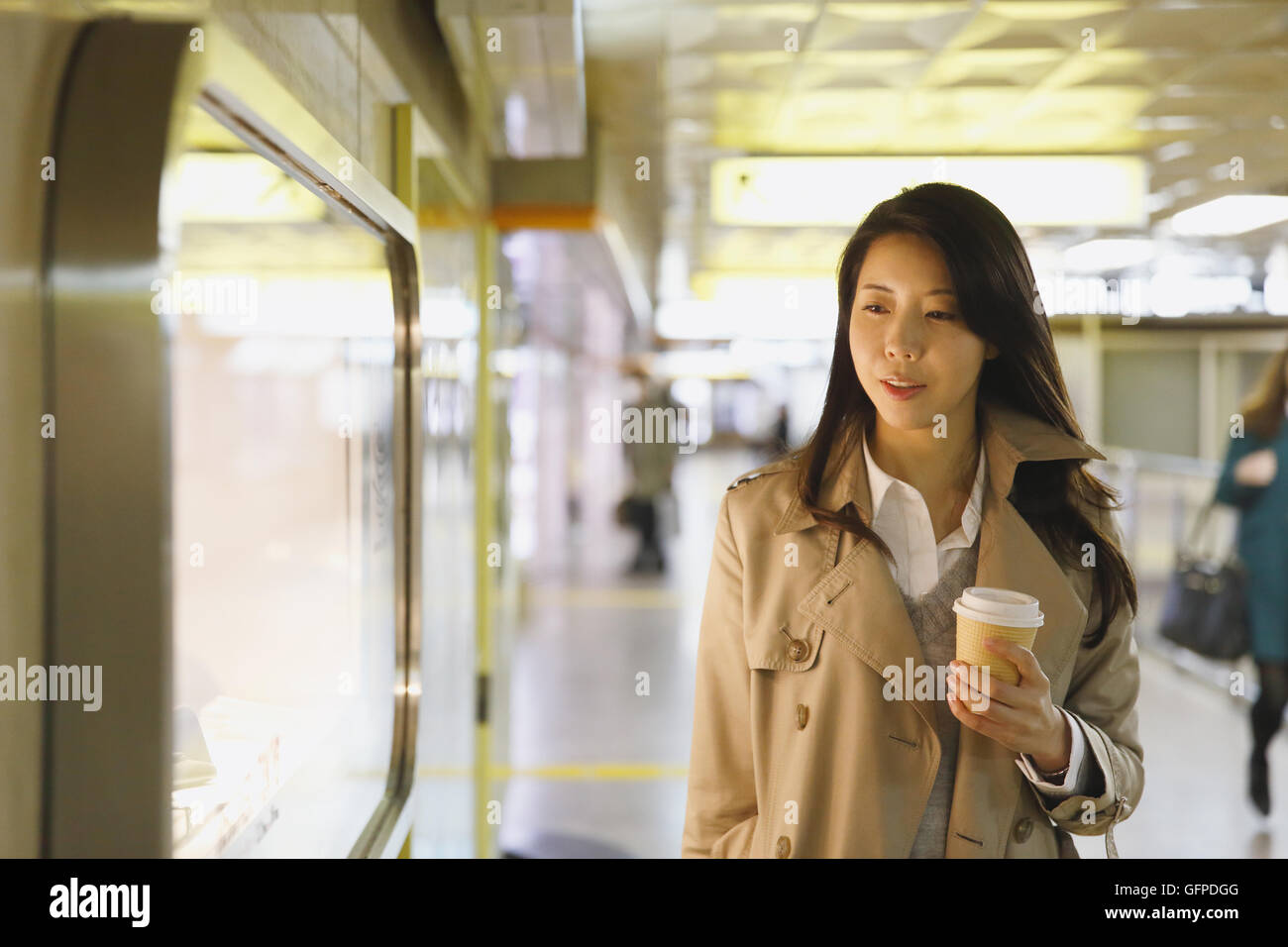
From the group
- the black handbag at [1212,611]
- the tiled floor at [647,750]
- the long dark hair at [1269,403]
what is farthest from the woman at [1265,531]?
the tiled floor at [647,750]

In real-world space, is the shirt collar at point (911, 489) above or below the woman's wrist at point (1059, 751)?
above

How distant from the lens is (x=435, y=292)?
2.83m

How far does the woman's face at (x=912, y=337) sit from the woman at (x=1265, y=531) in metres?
2.86

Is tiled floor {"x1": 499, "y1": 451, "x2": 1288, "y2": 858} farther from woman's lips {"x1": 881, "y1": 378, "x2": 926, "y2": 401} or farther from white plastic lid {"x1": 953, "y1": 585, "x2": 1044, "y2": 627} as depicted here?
woman's lips {"x1": 881, "y1": 378, "x2": 926, "y2": 401}

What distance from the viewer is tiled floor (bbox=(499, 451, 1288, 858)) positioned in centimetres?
412

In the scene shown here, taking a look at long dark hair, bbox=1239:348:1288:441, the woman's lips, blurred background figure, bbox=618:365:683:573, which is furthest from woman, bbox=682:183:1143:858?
blurred background figure, bbox=618:365:683:573

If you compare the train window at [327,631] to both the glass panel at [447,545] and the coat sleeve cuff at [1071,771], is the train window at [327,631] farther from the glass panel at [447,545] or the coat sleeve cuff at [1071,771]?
the coat sleeve cuff at [1071,771]

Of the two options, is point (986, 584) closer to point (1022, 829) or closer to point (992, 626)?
point (992, 626)

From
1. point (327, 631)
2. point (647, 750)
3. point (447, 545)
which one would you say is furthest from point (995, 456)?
point (647, 750)

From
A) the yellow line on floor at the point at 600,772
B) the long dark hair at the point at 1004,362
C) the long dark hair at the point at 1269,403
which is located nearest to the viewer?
the long dark hair at the point at 1004,362

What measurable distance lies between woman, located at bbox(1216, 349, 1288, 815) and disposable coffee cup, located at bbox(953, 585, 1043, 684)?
3.06 m

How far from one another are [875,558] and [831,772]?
35cm

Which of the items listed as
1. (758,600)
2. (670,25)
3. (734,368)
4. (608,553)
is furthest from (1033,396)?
(734,368)

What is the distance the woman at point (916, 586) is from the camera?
155cm
